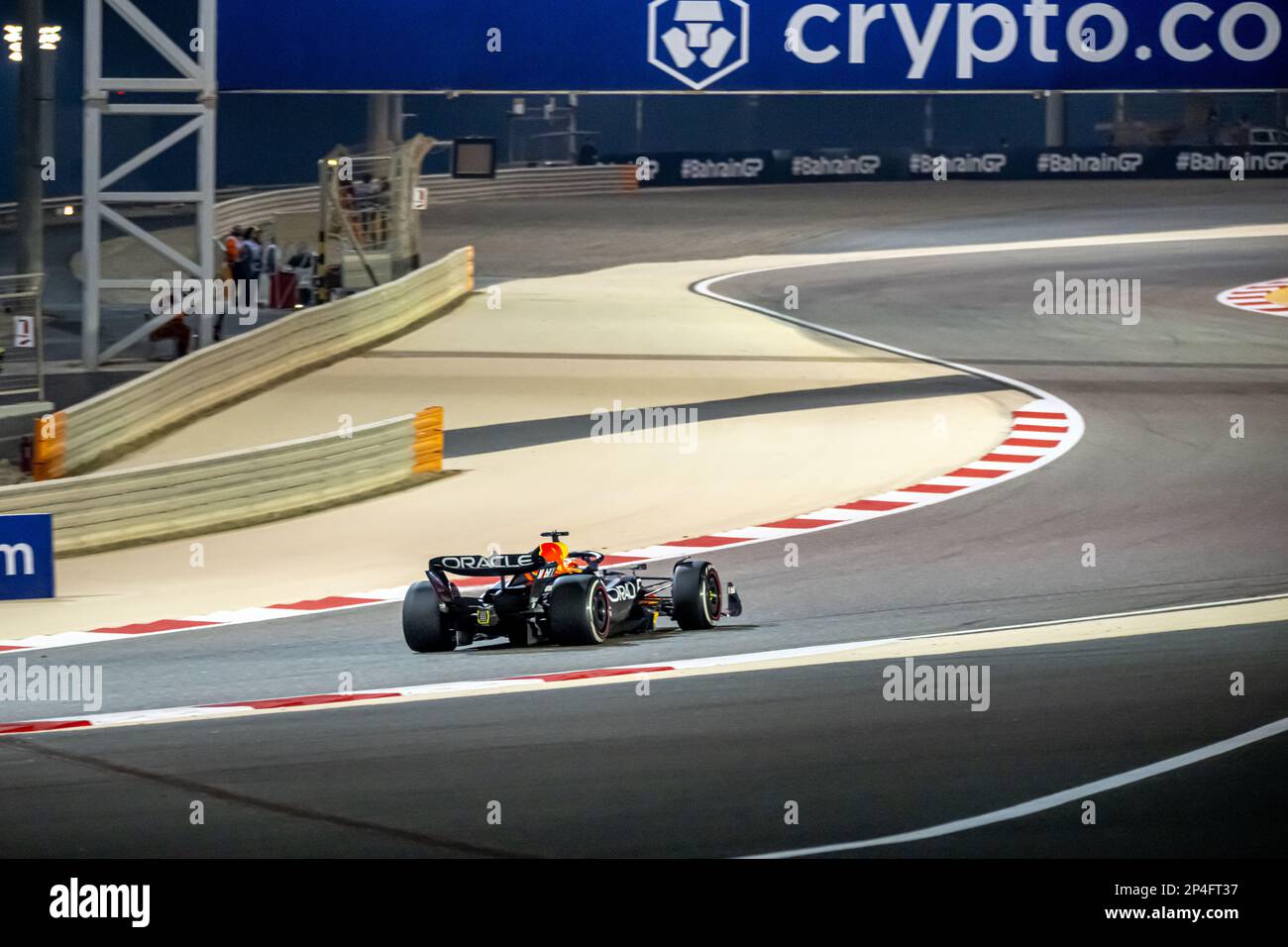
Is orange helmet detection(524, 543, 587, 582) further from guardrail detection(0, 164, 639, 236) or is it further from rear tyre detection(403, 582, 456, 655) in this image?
guardrail detection(0, 164, 639, 236)

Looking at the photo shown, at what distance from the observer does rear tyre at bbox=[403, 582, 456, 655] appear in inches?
445

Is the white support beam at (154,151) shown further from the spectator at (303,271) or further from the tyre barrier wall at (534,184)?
the tyre barrier wall at (534,184)

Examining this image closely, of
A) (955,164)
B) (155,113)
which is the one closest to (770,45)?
(155,113)

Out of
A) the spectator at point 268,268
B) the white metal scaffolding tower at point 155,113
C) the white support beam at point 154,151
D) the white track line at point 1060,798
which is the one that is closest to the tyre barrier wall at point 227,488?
the white metal scaffolding tower at point 155,113

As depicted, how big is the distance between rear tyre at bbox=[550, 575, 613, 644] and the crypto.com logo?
33.0ft

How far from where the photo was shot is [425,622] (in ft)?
37.2

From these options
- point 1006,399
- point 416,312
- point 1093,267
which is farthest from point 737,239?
point 1006,399

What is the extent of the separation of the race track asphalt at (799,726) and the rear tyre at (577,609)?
0.49 ft

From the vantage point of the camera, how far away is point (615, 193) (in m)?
51.2

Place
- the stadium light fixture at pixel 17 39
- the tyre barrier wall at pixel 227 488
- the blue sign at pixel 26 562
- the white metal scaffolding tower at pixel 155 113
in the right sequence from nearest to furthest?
the blue sign at pixel 26 562
the tyre barrier wall at pixel 227 488
the white metal scaffolding tower at pixel 155 113
the stadium light fixture at pixel 17 39

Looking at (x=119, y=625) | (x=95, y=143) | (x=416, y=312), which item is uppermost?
(x=95, y=143)

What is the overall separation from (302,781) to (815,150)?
44.9m

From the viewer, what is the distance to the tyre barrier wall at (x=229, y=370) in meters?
18.1

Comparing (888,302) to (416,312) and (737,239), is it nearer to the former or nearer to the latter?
(416,312)
